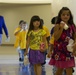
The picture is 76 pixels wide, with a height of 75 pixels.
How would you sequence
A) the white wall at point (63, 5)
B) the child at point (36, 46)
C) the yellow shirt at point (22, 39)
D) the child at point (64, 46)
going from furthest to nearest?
the white wall at point (63, 5) → the yellow shirt at point (22, 39) → the child at point (36, 46) → the child at point (64, 46)

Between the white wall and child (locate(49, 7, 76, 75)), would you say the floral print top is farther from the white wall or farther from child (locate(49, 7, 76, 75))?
the white wall

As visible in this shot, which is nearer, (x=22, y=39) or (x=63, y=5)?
(x=22, y=39)

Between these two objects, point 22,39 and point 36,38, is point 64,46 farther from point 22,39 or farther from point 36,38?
point 22,39

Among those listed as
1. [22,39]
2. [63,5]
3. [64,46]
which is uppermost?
[63,5]

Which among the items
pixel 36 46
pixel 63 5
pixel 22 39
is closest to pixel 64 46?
pixel 36 46

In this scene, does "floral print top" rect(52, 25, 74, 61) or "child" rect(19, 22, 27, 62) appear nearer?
"floral print top" rect(52, 25, 74, 61)

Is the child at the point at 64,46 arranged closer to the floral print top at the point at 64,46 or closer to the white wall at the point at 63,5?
the floral print top at the point at 64,46

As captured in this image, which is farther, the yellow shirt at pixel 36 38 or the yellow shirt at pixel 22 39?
the yellow shirt at pixel 22 39

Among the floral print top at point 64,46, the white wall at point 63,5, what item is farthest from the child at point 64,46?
the white wall at point 63,5

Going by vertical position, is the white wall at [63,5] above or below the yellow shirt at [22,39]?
above

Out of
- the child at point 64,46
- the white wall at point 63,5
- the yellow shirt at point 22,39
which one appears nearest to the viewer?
the child at point 64,46

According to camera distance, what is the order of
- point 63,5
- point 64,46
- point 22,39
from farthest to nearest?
point 63,5, point 22,39, point 64,46

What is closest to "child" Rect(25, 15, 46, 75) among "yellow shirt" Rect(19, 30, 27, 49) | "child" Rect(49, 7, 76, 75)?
"child" Rect(49, 7, 76, 75)

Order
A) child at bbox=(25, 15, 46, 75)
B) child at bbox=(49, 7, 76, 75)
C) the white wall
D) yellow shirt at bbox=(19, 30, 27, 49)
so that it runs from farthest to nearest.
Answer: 1. the white wall
2. yellow shirt at bbox=(19, 30, 27, 49)
3. child at bbox=(25, 15, 46, 75)
4. child at bbox=(49, 7, 76, 75)
